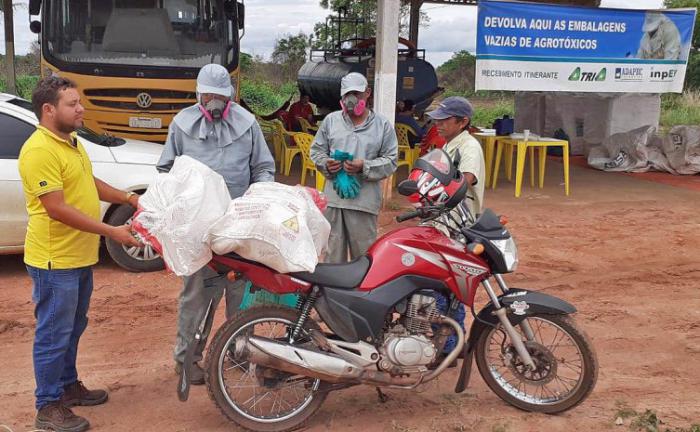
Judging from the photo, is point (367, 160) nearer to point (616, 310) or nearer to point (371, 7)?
point (616, 310)

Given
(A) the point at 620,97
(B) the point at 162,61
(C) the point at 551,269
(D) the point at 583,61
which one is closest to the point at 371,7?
(A) the point at 620,97

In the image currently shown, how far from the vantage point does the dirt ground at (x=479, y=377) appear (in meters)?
3.80

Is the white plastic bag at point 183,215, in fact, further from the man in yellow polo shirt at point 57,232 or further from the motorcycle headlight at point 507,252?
the motorcycle headlight at point 507,252

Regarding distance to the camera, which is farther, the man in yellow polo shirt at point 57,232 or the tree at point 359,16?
the tree at point 359,16

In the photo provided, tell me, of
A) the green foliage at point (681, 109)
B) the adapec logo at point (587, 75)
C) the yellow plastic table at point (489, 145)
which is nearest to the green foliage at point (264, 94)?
the green foliage at point (681, 109)

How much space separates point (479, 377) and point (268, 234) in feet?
5.91

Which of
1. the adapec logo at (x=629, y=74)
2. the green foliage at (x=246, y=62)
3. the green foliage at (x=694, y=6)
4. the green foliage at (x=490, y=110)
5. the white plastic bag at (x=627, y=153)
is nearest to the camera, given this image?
the adapec logo at (x=629, y=74)

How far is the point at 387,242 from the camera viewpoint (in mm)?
3633

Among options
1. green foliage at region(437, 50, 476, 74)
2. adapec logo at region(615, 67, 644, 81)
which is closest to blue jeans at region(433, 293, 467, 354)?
adapec logo at region(615, 67, 644, 81)

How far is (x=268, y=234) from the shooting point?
3.27 m

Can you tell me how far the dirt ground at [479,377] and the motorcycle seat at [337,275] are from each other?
732 millimetres

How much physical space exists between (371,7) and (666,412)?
2055 centimetres

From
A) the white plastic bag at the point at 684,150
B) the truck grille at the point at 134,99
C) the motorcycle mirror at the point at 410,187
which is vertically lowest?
the white plastic bag at the point at 684,150

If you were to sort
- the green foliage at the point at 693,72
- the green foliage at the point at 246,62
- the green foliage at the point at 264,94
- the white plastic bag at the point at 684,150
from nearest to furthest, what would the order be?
the white plastic bag at the point at 684,150 < the green foliage at the point at 693,72 < the green foliage at the point at 264,94 < the green foliage at the point at 246,62
